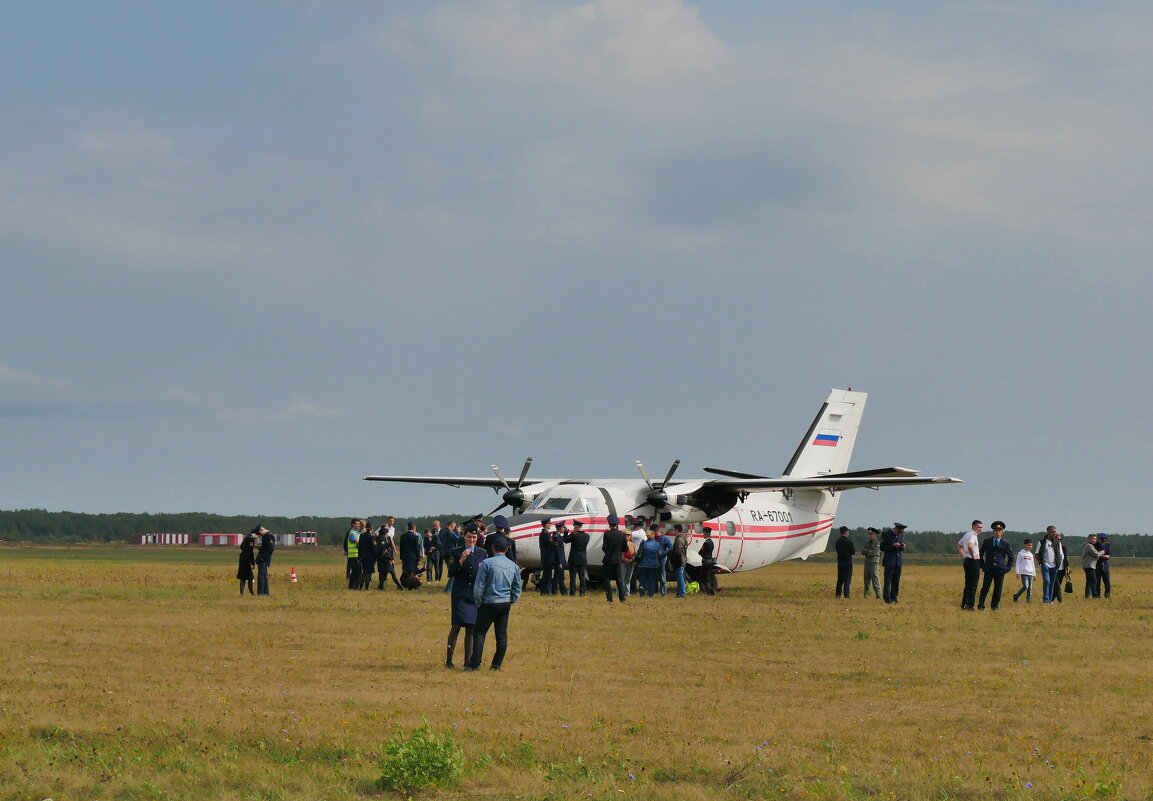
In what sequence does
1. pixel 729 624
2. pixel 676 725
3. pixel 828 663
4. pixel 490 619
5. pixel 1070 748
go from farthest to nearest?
pixel 729 624 → pixel 828 663 → pixel 490 619 → pixel 676 725 → pixel 1070 748

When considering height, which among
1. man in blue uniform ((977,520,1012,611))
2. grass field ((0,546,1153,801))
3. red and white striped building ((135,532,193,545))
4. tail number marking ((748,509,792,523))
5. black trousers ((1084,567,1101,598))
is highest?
tail number marking ((748,509,792,523))

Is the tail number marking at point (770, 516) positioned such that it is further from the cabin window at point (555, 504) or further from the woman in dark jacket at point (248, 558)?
the woman in dark jacket at point (248, 558)

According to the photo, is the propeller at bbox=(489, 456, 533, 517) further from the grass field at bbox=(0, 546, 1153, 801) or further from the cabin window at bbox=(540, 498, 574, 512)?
the grass field at bbox=(0, 546, 1153, 801)

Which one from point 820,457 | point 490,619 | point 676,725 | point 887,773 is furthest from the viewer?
point 820,457

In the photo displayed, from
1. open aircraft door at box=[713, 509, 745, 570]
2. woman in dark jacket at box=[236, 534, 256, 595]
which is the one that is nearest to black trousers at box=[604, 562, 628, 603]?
open aircraft door at box=[713, 509, 745, 570]

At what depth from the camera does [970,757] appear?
9.52 meters

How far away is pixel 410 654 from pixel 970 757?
8201mm

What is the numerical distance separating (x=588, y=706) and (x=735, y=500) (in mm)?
20145

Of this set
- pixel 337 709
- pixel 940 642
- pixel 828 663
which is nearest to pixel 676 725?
pixel 337 709

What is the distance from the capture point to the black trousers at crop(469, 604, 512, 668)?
1369 cm

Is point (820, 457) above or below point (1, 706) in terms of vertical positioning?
above

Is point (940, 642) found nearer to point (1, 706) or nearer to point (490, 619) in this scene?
point (490, 619)

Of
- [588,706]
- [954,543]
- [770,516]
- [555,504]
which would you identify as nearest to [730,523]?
[770,516]

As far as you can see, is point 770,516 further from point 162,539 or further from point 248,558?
point 162,539
